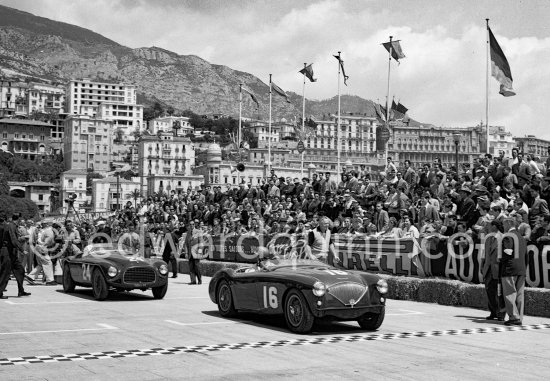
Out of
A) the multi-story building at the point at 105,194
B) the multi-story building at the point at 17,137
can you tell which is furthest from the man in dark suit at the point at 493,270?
the multi-story building at the point at 17,137

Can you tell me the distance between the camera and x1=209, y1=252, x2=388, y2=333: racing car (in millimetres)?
11930

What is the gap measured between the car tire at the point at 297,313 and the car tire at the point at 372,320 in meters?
1.05

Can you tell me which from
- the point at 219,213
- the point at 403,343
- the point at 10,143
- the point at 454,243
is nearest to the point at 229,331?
the point at 403,343

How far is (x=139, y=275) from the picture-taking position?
17797 mm

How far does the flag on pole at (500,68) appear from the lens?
1094 inches

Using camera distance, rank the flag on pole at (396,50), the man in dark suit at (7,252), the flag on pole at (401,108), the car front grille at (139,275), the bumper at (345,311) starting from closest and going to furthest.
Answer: the bumper at (345,311), the car front grille at (139,275), the man in dark suit at (7,252), the flag on pole at (396,50), the flag on pole at (401,108)

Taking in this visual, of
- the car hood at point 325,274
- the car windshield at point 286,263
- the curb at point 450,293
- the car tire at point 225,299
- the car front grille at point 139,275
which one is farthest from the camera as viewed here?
the car front grille at point 139,275

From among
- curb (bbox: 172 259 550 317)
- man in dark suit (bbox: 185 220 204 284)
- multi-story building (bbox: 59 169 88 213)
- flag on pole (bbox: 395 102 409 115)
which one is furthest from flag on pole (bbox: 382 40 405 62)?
multi-story building (bbox: 59 169 88 213)

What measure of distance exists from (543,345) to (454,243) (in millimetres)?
6276

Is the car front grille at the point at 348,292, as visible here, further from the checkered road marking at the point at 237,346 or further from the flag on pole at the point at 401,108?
the flag on pole at the point at 401,108

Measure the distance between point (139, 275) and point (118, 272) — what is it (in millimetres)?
528

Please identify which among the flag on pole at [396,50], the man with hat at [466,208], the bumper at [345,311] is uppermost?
the flag on pole at [396,50]

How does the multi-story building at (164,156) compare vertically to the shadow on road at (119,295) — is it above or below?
above

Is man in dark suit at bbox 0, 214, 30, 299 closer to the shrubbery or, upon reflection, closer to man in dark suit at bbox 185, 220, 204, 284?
man in dark suit at bbox 185, 220, 204, 284
